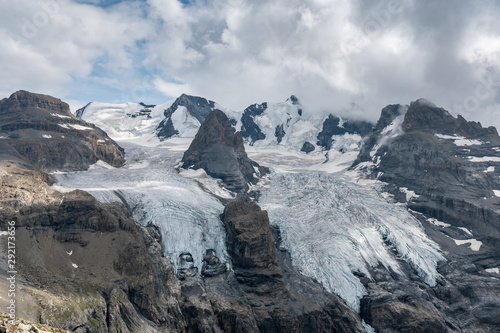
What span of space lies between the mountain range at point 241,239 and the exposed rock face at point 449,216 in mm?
458

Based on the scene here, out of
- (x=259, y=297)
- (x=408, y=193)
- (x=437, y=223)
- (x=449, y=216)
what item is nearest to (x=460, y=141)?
(x=408, y=193)

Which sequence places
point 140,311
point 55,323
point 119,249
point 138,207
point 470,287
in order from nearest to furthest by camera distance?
point 55,323 < point 140,311 < point 119,249 < point 470,287 < point 138,207

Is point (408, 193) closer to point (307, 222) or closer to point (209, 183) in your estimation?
point (307, 222)

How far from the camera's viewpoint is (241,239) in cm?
9975

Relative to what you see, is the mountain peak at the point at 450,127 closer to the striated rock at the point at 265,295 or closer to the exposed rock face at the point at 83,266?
the striated rock at the point at 265,295

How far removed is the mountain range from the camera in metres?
71.9

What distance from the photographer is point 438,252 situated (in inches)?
4668

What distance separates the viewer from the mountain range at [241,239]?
71.9 meters

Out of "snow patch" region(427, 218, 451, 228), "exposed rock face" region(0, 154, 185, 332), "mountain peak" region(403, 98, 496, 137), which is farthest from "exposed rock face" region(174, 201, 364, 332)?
"mountain peak" region(403, 98, 496, 137)

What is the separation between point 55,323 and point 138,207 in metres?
61.4

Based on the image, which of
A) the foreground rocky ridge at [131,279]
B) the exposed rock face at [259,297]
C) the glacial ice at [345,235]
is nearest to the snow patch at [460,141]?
the glacial ice at [345,235]

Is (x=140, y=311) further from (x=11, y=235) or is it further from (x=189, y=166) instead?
(x=189, y=166)

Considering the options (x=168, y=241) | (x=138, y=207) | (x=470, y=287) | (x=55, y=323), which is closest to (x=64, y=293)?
(x=55, y=323)

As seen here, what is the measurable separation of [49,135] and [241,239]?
103 m
